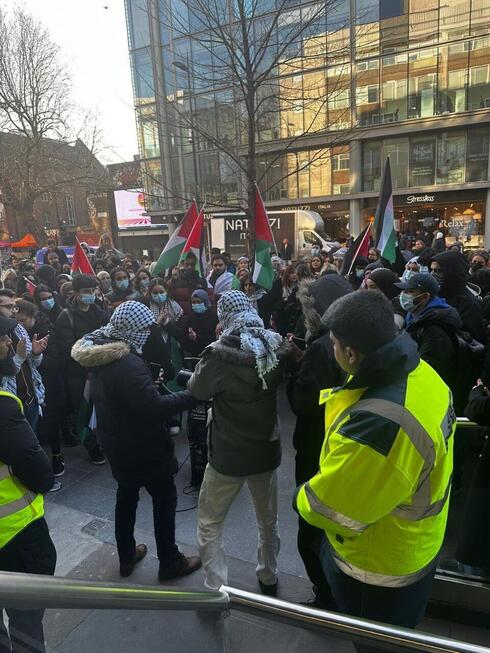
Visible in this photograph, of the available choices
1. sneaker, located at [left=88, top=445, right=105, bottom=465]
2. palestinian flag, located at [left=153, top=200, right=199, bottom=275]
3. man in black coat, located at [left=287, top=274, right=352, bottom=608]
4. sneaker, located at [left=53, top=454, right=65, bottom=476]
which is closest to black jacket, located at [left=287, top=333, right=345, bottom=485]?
man in black coat, located at [left=287, top=274, right=352, bottom=608]

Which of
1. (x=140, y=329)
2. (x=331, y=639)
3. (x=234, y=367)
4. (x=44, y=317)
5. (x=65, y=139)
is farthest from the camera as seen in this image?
(x=65, y=139)

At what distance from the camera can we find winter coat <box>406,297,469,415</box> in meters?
3.19

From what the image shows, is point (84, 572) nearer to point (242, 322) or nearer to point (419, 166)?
point (242, 322)

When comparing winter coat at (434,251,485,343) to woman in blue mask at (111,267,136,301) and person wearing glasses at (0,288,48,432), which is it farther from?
woman in blue mask at (111,267,136,301)

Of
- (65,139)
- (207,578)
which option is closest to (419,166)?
(65,139)

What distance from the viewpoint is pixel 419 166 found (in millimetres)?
24750

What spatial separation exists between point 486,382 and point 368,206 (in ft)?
85.1

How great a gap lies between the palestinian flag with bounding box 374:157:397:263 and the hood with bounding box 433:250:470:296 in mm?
2443

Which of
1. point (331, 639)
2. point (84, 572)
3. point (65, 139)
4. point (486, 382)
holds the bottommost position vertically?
point (84, 572)

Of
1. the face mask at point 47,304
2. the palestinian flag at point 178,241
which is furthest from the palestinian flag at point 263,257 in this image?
the face mask at point 47,304

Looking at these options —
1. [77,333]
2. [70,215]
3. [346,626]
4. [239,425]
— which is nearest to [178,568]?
[239,425]

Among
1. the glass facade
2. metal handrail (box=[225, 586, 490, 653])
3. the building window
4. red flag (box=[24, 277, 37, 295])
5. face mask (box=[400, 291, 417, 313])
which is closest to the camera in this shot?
metal handrail (box=[225, 586, 490, 653])

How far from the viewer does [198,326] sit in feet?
19.4

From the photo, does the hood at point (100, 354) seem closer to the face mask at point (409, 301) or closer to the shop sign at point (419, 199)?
the face mask at point (409, 301)
